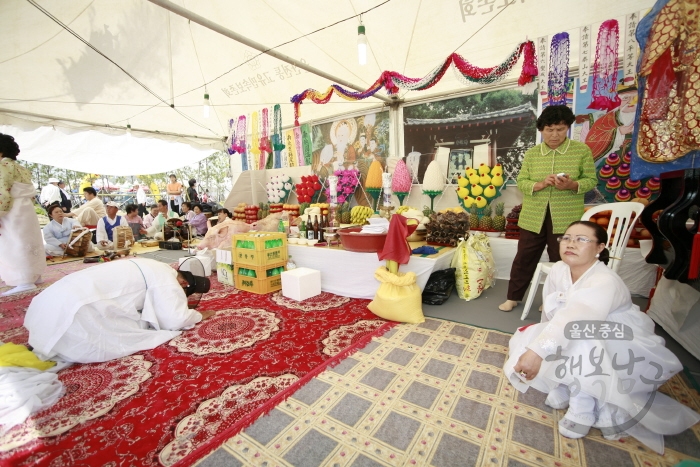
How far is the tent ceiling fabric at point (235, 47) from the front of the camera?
10.8 feet

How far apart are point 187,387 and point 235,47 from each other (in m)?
4.66

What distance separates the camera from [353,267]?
3264mm

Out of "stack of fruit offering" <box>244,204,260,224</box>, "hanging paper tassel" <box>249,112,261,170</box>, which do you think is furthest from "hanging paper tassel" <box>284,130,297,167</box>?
"stack of fruit offering" <box>244,204,260,224</box>

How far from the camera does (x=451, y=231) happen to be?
3.44 m

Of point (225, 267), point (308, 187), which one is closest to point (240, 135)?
point (308, 187)

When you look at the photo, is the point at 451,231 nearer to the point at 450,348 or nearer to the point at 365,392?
the point at 450,348

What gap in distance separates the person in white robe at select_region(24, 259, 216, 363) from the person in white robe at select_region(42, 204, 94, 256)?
4.71m

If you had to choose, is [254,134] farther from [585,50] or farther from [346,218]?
[585,50]

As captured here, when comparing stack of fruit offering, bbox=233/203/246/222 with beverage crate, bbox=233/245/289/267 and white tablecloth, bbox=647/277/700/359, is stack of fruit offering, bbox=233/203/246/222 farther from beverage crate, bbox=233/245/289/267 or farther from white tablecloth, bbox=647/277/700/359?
white tablecloth, bbox=647/277/700/359

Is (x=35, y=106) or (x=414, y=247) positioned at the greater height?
(x=35, y=106)

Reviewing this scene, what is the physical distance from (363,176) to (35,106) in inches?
239

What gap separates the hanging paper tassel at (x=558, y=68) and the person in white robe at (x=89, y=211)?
8175 mm

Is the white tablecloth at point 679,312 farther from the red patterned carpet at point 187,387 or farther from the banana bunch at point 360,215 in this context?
the banana bunch at point 360,215

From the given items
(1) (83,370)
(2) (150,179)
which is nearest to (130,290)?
(1) (83,370)
